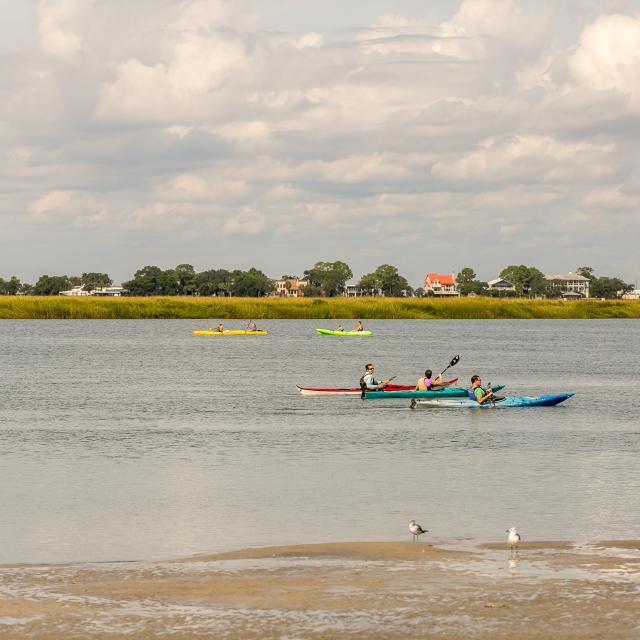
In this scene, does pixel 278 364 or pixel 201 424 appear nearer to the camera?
pixel 201 424

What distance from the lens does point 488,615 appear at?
45.6 ft

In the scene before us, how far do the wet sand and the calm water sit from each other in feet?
5.07

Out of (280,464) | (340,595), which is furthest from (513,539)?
(280,464)

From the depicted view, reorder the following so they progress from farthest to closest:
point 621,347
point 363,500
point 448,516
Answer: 1. point 621,347
2. point 363,500
3. point 448,516

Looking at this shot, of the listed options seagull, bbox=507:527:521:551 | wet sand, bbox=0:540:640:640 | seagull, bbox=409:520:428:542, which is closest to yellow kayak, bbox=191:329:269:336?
seagull, bbox=409:520:428:542

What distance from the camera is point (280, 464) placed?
28.8m

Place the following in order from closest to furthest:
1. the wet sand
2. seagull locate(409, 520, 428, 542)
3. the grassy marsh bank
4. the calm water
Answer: the wet sand < seagull locate(409, 520, 428, 542) < the calm water < the grassy marsh bank

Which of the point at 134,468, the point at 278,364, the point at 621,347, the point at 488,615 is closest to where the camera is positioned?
the point at 488,615

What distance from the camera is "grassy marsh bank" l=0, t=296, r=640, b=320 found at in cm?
12848

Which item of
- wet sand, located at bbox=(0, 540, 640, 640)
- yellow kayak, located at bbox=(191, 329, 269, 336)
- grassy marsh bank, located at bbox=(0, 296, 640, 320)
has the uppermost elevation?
grassy marsh bank, located at bbox=(0, 296, 640, 320)

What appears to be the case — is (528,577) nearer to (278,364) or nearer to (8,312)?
(278,364)

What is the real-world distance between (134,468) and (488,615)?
15569mm

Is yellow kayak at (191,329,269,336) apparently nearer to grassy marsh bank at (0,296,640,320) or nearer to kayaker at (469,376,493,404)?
grassy marsh bank at (0,296,640,320)

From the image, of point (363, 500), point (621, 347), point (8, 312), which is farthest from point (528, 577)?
point (8, 312)
